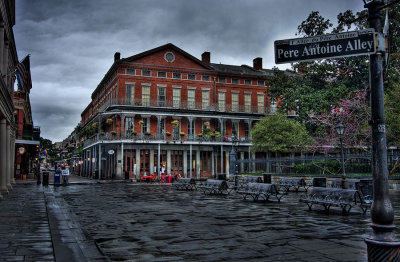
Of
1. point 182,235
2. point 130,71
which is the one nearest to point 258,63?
point 130,71

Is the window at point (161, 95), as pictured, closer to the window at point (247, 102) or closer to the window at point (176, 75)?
the window at point (176, 75)

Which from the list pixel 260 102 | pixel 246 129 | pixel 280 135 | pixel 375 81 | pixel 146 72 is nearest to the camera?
pixel 375 81

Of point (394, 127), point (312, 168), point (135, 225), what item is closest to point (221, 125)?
point (312, 168)

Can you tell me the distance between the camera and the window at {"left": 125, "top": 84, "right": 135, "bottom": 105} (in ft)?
133

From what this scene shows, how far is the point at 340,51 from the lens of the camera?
433 cm

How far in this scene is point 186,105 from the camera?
42969 millimetres

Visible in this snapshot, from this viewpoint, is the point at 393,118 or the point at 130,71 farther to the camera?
the point at 130,71

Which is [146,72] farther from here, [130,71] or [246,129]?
[246,129]

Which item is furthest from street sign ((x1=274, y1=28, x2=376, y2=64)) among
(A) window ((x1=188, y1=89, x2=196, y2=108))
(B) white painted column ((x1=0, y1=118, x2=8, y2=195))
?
(A) window ((x1=188, y1=89, x2=196, y2=108))

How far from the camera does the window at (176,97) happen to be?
1679 inches

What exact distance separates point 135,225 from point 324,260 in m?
5.07

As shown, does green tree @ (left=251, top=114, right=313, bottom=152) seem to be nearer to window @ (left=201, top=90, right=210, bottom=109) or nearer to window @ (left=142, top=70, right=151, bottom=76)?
window @ (left=201, top=90, right=210, bottom=109)

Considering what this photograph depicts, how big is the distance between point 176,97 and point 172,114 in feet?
11.2

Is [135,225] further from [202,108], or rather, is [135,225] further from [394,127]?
[202,108]
